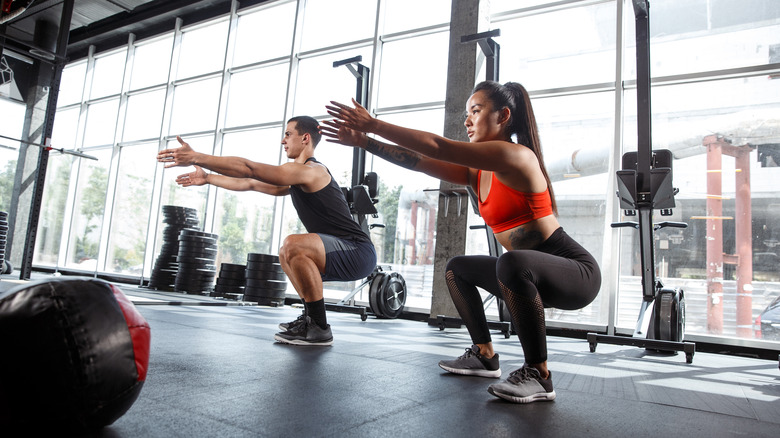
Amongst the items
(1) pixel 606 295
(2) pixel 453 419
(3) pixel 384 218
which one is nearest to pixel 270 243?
(3) pixel 384 218

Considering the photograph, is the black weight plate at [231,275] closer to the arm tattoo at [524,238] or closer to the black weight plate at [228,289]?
the black weight plate at [228,289]

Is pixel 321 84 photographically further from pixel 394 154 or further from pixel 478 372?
pixel 478 372

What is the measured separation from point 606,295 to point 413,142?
4.21 metres

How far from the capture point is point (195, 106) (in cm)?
856

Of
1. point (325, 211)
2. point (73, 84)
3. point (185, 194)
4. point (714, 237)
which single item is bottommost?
point (325, 211)

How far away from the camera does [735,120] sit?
15.5 feet

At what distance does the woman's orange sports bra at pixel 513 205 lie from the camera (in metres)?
1.82

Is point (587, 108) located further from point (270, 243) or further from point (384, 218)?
point (270, 243)

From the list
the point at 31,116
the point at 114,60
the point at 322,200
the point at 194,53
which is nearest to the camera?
the point at 322,200

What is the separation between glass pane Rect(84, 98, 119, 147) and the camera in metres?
9.77

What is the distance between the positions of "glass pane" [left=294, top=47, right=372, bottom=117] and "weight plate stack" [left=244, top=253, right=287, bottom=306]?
2254 millimetres

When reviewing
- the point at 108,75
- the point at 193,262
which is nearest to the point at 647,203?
the point at 193,262

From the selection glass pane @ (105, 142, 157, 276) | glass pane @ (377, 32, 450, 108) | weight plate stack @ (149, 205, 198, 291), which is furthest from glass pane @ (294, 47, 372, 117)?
glass pane @ (105, 142, 157, 276)

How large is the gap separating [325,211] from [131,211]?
25.0 feet
